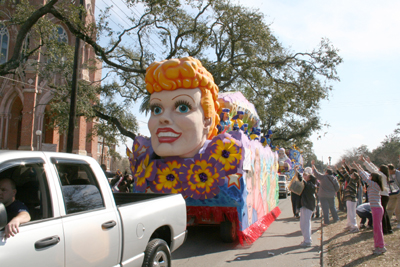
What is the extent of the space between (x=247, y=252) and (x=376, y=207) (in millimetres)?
2611

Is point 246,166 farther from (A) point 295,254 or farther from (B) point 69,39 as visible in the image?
(B) point 69,39

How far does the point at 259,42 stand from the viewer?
50.7 ft

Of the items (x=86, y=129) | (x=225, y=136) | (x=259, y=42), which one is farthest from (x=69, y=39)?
(x=225, y=136)

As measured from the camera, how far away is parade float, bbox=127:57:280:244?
6.67m

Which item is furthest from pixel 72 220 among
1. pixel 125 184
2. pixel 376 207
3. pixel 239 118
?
pixel 125 184

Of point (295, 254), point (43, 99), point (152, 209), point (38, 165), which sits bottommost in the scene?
point (295, 254)

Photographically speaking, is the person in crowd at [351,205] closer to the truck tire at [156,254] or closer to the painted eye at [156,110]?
the painted eye at [156,110]

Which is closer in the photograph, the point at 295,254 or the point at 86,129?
the point at 295,254

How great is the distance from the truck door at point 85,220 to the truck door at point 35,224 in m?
0.11

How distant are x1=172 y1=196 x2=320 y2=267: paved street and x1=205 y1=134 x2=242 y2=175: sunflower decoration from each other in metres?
1.63

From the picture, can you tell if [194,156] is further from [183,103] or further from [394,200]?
[394,200]

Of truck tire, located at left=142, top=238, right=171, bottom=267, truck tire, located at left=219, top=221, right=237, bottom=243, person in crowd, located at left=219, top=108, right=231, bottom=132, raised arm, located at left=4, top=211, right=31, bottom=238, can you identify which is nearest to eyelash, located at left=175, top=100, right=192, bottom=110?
person in crowd, located at left=219, top=108, right=231, bottom=132

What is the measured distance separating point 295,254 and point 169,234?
325 cm

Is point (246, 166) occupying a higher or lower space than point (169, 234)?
higher
